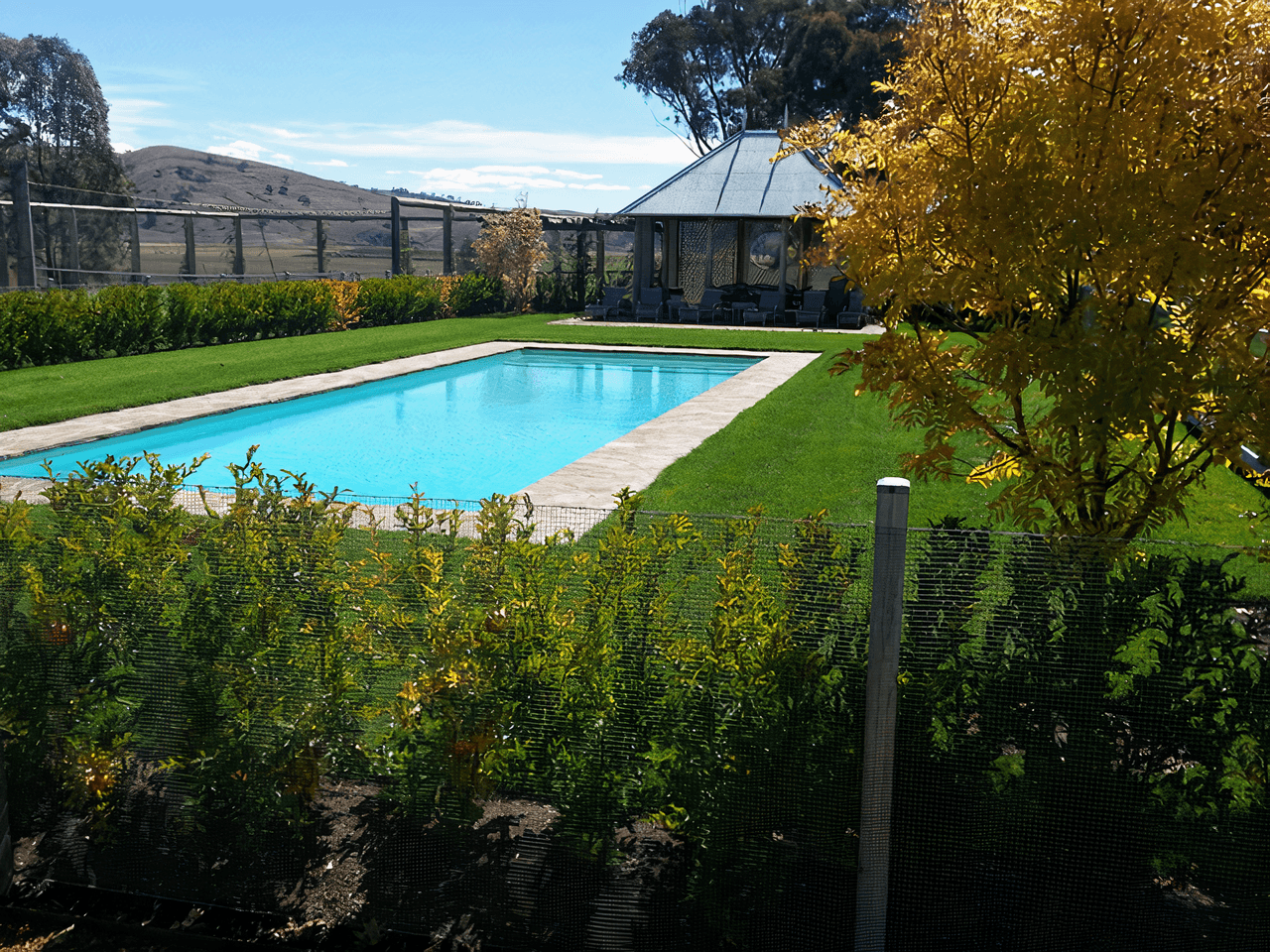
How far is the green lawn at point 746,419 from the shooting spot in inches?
302

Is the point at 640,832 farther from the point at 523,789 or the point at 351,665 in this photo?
the point at 351,665

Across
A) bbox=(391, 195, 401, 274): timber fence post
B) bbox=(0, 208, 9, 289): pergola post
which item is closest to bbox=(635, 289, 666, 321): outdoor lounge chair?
bbox=(391, 195, 401, 274): timber fence post

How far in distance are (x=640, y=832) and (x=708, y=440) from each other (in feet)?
23.6

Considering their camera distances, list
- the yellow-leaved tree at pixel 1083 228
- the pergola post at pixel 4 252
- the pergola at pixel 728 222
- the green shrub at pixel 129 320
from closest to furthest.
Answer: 1. the yellow-leaved tree at pixel 1083 228
2. the green shrub at pixel 129 320
3. the pergola post at pixel 4 252
4. the pergola at pixel 728 222

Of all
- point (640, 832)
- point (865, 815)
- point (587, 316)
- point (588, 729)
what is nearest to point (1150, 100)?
point (865, 815)

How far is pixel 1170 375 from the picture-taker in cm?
299

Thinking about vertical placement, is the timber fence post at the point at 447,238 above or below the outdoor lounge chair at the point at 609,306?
above

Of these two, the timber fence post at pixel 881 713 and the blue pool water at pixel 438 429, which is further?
the blue pool water at pixel 438 429

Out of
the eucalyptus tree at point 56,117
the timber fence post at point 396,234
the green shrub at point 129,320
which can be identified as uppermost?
the eucalyptus tree at point 56,117

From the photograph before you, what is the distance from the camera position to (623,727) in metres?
3.12

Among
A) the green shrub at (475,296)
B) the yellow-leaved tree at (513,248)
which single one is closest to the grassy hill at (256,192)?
the green shrub at (475,296)

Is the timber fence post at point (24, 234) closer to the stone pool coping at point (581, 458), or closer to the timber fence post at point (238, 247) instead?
the timber fence post at point (238, 247)

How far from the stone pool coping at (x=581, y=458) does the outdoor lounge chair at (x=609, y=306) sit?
30.4 ft

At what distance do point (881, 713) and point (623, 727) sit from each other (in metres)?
0.77
